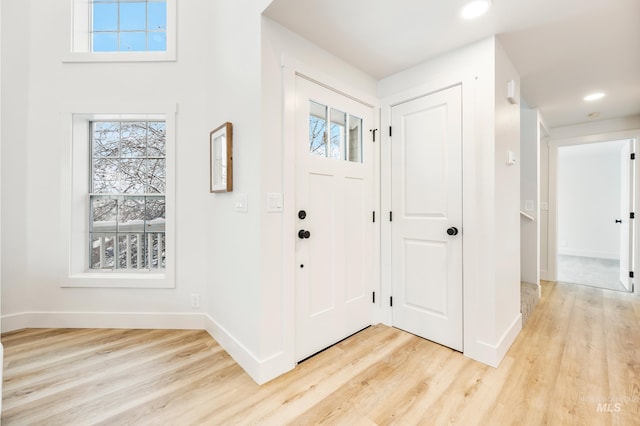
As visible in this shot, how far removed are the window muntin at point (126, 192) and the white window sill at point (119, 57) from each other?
0.54 metres

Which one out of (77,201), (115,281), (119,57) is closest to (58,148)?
(77,201)

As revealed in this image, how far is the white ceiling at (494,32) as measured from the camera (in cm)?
169

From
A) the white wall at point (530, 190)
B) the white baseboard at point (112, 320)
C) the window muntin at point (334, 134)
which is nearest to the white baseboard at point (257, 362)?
the white baseboard at point (112, 320)

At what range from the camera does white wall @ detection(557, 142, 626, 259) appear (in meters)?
5.74

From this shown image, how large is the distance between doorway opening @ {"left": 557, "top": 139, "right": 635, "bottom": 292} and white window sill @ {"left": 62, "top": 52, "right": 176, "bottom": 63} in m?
6.19

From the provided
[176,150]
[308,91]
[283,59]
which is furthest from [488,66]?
[176,150]

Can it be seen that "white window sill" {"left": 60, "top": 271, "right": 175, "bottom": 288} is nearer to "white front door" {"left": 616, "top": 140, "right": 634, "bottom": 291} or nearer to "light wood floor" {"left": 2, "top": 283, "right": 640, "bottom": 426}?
"light wood floor" {"left": 2, "top": 283, "right": 640, "bottom": 426}

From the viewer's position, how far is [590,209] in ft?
19.9

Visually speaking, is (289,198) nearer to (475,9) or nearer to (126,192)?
(475,9)

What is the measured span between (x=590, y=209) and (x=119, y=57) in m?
8.49

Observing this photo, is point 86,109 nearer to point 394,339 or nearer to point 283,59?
point 283,59

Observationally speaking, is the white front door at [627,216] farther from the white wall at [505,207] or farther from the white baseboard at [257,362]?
the white baseboard at [257,362]

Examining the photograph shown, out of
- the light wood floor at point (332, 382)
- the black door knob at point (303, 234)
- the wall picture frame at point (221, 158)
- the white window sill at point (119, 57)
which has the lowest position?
the light wood floor at point (332, 382)

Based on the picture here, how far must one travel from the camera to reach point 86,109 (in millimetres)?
2555
